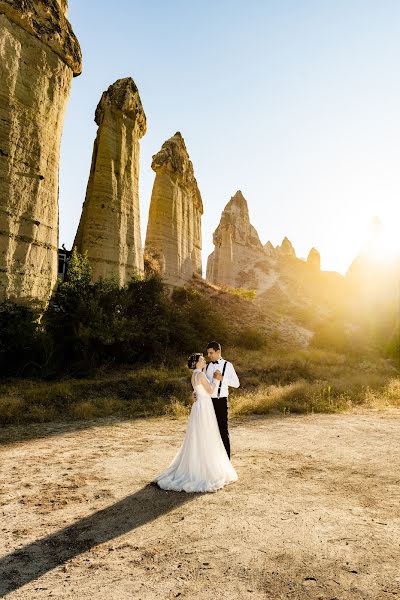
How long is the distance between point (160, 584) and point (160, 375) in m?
13.1

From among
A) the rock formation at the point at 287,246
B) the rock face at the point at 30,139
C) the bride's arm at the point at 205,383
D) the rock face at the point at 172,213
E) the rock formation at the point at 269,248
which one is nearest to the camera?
the bride's arm at the point at 205,383

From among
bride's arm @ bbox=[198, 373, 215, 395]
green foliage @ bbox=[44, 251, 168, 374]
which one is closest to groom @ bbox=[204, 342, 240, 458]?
bride's arm @ bbox=[198, 373, 215, 395]

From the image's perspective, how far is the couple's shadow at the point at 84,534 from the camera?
3873 millimetres

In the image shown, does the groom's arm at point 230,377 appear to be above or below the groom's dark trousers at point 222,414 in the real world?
above

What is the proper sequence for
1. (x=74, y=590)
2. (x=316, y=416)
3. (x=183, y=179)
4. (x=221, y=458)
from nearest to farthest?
(x=74, y=590) → (x=221, y=458) → (x=316, y=416) → (x=183, y=179)

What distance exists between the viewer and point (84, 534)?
15.3 ft

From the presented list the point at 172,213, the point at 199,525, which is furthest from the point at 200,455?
the point at 172,213

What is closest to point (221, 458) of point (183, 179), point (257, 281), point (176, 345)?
point (176, 345)

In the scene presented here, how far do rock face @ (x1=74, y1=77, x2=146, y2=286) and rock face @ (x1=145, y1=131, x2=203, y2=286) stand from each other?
265 inches

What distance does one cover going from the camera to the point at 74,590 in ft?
11.6

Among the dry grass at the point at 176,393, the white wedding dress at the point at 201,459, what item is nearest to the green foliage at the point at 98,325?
the dry grass at the point at 176,393

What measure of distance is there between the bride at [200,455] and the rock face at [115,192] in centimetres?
1670

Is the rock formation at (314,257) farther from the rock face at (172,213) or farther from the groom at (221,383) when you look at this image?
the groom at (221,383)

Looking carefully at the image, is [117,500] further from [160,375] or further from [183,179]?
[183,179]
